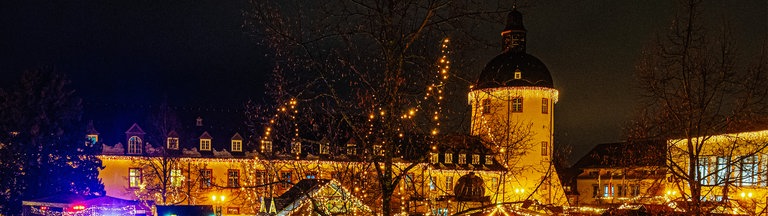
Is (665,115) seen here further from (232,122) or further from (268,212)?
(232,122)

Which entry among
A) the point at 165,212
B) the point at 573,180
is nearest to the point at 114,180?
the point at 165,212

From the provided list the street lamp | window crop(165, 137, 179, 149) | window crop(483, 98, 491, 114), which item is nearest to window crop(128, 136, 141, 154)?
window crop(165, 137, 179, 149)

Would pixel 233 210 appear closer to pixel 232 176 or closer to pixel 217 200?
pixel 217 200

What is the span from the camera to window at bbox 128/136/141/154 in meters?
42.2

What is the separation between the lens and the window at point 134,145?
42.2 meters

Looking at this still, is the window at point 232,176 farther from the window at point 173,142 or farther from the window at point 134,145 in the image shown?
the window at point 134,145

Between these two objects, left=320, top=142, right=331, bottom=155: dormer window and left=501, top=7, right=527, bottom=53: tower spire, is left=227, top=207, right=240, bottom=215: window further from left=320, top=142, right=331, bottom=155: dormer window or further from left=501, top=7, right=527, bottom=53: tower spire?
left=320, top=142, right=331, bottom=155: dormer window

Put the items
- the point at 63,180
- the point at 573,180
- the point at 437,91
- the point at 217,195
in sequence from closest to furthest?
the point at 437,91, the point at 63,180, the point at 217,195, the point at 573,180

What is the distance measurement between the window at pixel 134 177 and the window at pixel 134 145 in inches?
52.0

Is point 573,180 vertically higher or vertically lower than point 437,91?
lower

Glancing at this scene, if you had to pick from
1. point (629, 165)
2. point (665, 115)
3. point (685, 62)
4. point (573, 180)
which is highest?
point (685, 62)

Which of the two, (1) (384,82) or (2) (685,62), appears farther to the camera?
(2) (685,62)

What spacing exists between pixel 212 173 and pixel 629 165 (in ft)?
107

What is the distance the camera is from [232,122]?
152 ft
